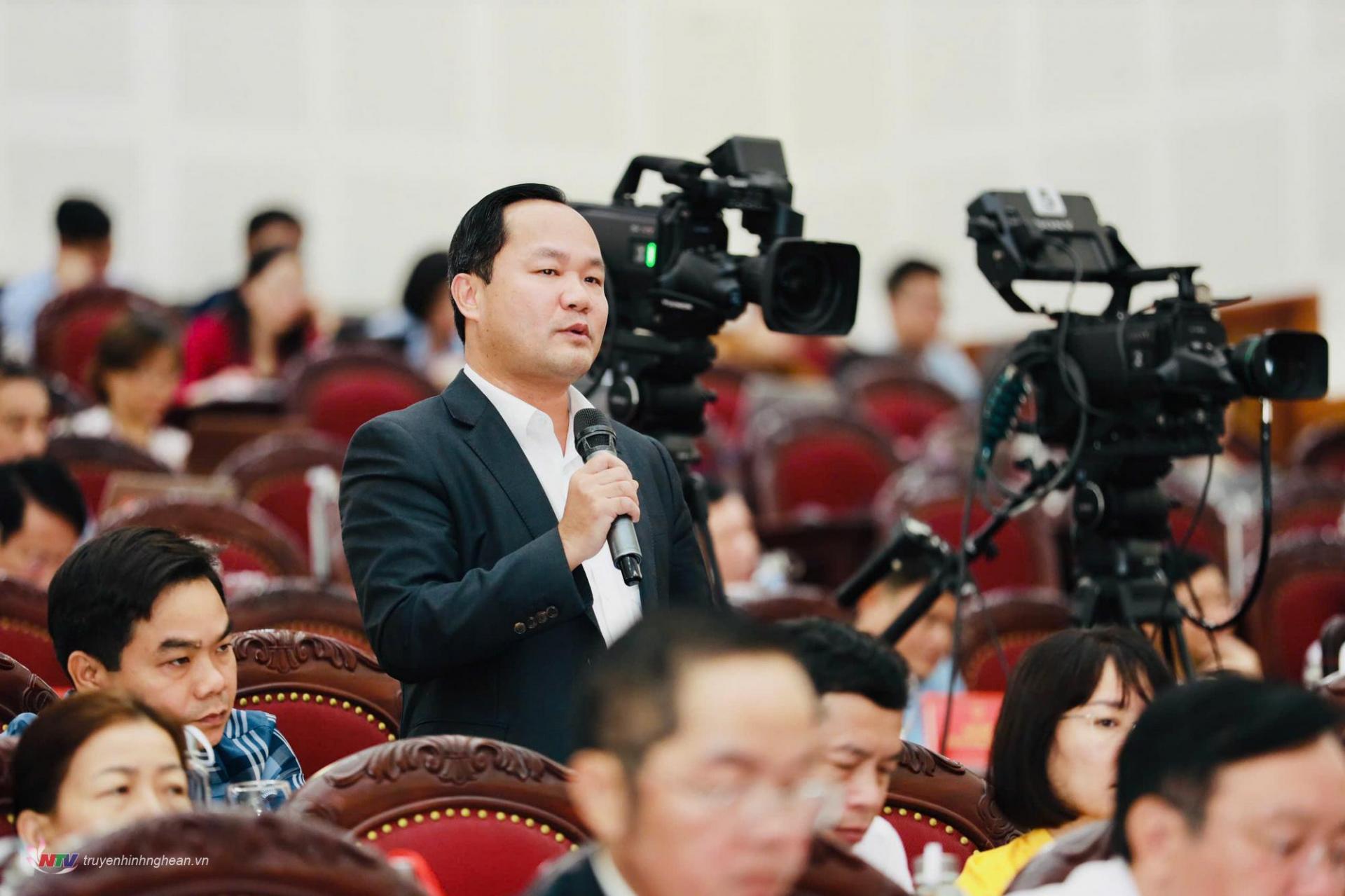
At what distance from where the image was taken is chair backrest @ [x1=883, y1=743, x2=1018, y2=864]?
2119mm

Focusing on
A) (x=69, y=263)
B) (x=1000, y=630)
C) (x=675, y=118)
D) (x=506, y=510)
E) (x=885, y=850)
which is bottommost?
(x=1000, y=630)

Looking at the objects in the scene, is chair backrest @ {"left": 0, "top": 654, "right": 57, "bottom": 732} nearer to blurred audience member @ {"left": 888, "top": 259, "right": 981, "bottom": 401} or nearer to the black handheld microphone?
the black handheld microphone

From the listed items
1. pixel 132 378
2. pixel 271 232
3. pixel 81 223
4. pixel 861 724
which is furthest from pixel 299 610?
pixel 271 232

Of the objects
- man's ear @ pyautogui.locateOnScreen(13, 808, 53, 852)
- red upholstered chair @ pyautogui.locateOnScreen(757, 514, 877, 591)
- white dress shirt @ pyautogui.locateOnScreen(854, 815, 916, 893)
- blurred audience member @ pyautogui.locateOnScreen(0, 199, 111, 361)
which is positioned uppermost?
blurred audience member @ pyautogui.locateOnScreen(0, 199, 111, 361)

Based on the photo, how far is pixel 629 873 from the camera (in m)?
1.28

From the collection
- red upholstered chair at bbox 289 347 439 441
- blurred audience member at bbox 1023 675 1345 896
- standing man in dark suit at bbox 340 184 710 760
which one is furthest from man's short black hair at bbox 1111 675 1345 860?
red upholstered chair at bbox 289 347 439 441

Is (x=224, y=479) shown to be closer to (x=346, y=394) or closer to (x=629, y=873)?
(x=346, y=394)

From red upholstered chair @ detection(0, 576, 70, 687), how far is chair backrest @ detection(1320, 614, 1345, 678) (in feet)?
6.60

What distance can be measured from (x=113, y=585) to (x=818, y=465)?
12.1 ft

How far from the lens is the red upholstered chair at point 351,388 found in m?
5.29

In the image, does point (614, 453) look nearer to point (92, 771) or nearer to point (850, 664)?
point (850, 664)

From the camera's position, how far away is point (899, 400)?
22.6 ft

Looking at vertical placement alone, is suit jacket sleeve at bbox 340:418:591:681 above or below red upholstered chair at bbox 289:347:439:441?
above

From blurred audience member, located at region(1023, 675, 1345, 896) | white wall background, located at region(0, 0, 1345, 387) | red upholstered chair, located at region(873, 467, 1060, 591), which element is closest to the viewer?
blurred audience member, located at region(1023, 675, 1345, 896)
